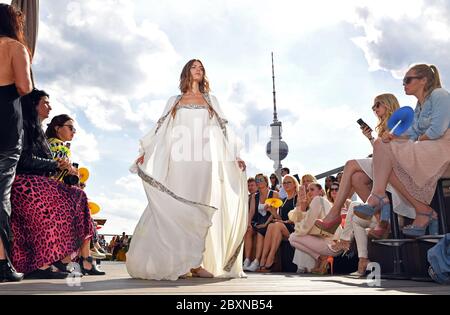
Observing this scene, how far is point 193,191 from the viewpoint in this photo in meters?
4.18

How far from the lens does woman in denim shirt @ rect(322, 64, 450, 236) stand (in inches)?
130

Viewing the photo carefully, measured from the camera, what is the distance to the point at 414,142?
Answer: 3414 millimetres

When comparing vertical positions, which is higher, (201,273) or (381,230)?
(381,230)

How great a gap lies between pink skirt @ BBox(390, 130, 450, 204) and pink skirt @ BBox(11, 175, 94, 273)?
2556 millimetres

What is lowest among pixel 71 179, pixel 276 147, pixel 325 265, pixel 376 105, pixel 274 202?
pixel 325 265

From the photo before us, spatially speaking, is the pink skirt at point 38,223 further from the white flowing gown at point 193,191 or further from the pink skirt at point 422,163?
the pink skirt at point 422,163

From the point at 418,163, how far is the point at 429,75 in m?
0.77

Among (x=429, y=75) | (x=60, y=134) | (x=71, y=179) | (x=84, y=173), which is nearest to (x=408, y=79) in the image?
(x=429, y=75)

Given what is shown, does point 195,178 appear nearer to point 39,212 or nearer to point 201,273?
point 201,273

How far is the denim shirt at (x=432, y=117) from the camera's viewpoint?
3326mm

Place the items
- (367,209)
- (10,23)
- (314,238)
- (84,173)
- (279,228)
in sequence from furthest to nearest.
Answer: (279,228) → (314,238) → (84,173) → (367,209) → (10,23)

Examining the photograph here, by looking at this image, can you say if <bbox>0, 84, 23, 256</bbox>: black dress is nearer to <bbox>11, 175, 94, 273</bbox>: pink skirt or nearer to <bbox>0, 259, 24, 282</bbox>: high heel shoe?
<bbox>0, 259, 24, 282</bbox>: high heel shoe

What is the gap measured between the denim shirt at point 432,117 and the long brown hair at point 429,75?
101mm

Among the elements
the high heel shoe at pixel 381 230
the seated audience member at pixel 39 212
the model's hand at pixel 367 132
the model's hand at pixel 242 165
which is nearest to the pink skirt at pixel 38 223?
the seated audience member at pixel 39 212
